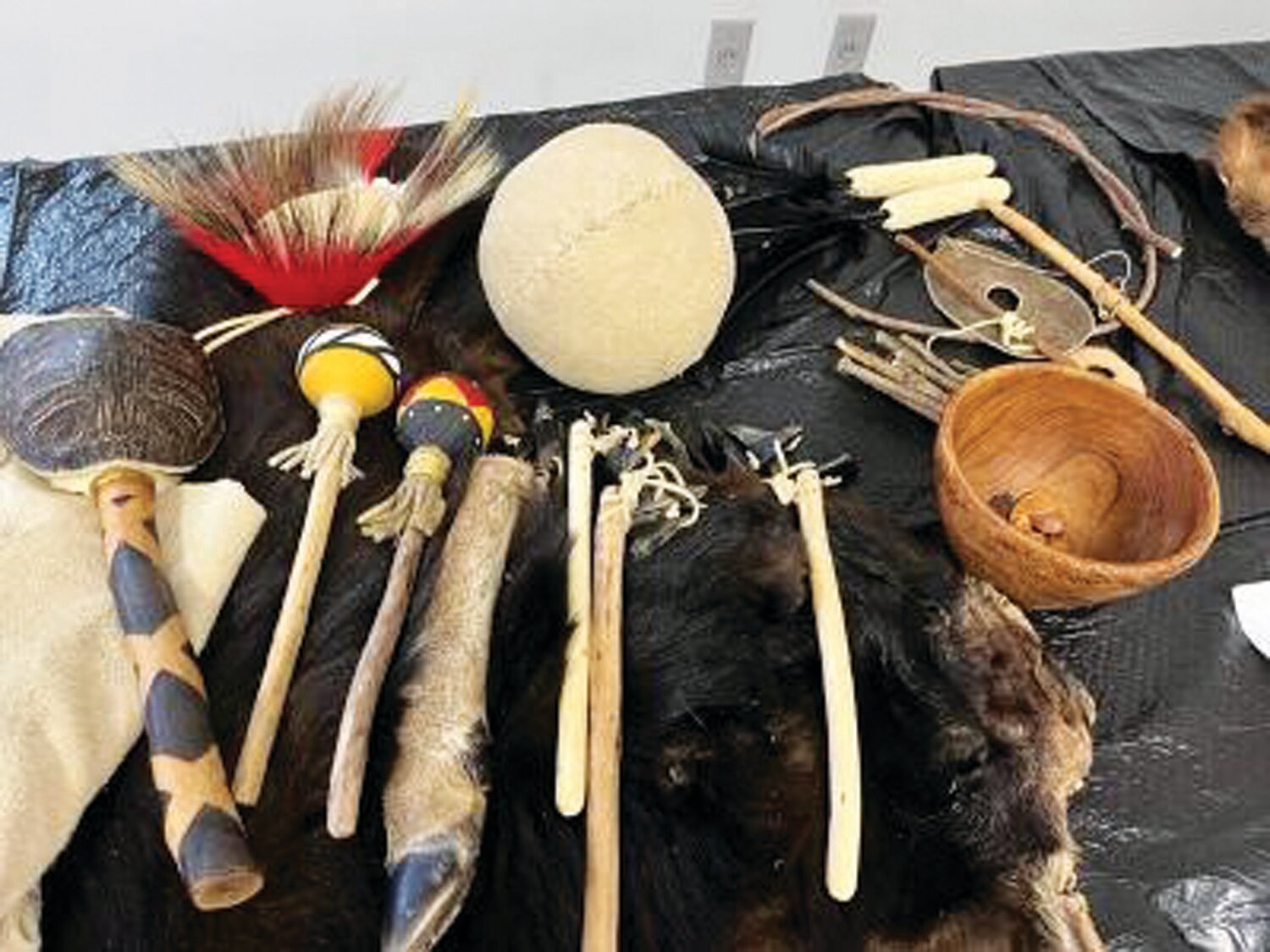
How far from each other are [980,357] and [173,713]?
634mm

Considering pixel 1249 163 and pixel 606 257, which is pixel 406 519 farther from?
pixel 1249 163

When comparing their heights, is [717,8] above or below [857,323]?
below

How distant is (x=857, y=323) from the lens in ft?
3.36

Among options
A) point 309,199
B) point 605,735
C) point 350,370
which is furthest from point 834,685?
point 309,199

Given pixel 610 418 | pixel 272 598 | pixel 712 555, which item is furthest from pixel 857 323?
pixel 272 598

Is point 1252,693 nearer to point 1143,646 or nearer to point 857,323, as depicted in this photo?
point 1143,646

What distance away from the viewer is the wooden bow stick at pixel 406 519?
627mm

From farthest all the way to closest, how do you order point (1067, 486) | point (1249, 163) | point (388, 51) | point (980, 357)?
point (388, 51) → point (1249, 163) → point (980, 357) → point (1067, 486)

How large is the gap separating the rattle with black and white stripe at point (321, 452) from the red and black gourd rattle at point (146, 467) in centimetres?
3

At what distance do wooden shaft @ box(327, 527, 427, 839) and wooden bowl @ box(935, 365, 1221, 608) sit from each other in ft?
1.03

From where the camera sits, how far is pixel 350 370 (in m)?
0.80

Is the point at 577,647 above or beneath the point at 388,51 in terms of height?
above

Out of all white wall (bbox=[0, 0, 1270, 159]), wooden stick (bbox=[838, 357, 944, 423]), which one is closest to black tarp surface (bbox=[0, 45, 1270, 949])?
wooden stick (bbox=[838, 357, 944, 423])

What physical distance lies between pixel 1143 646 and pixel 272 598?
53 cm
